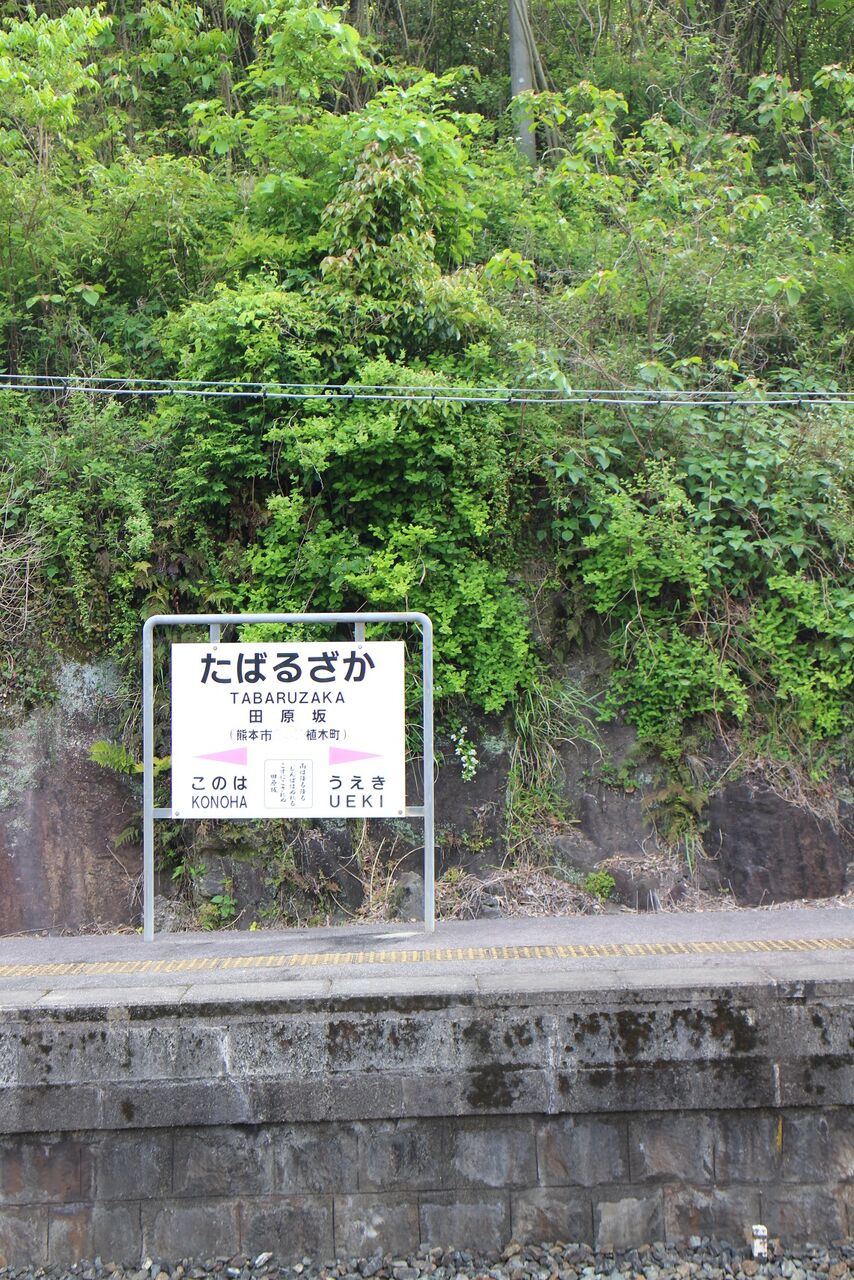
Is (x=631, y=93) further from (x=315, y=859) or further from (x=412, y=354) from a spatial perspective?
(x=315, y=859)

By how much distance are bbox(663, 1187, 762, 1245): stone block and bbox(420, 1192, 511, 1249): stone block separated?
2.25 feet

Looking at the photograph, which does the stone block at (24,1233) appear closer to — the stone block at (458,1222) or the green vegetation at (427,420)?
the stone block at (458,1222)

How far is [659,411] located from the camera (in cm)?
769

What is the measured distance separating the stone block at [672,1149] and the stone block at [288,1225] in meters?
1.28

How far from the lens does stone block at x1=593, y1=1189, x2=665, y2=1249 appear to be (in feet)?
13.7

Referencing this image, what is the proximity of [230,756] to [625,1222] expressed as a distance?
9.26ft

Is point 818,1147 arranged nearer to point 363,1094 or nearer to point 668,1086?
point 668,1086

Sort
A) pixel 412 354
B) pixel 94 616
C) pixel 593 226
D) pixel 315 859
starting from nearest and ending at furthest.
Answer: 1. pixel 315 859
2. pixel 94 616
3. pixel 412 354
4. pixel 593 226

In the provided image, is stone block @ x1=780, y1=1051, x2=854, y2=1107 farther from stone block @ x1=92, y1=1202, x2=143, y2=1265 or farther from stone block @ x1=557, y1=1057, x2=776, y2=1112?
stone block @ x1=92, y1=1202, x2=143, y2=1265

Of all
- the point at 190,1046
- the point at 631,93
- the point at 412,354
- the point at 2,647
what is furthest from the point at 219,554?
the point at 631,93

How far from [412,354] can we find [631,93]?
724cm

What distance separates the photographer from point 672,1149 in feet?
13.7

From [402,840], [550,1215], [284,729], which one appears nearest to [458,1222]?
[550,1215]

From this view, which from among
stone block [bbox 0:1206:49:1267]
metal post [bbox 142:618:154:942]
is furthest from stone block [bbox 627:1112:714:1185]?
metal post [bbox 142:618:154:942]
